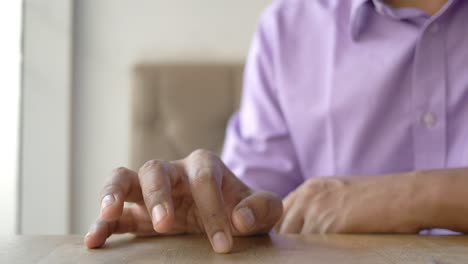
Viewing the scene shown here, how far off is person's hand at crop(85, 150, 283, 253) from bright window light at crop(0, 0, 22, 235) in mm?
1080

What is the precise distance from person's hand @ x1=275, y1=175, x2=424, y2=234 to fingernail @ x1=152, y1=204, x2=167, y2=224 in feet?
0.70

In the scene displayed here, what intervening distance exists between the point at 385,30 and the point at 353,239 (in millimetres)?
427

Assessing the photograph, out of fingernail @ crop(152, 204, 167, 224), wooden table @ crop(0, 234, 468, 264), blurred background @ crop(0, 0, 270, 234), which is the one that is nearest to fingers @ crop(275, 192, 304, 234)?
wooden table @ crop(0, 234, 468, 264)

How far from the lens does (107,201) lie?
0.45 meters

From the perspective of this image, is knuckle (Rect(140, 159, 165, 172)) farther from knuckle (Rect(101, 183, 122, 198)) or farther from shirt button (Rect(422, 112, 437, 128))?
shirt button (Rect(422, 112, 437, 128))

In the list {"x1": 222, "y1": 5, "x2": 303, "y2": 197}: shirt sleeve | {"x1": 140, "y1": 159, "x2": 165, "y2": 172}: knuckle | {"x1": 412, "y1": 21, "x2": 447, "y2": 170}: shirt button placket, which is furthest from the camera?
{"x1": 222, "y1": 5, "x2": 303, "y2": 197}: shirt sleeve

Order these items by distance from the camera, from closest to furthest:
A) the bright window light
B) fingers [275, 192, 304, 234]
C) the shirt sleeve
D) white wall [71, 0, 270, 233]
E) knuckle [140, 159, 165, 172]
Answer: knuckle [140, 159, 165, 172] < fingers [275, 192, 304, 234] < the shirt sleeve < the bright window light < white wall [71, 0, 270, 233]

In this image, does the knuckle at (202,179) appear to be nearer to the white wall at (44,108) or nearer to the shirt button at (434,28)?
the shirt button at (434,28)

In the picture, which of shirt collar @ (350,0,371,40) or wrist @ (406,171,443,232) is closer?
wrist @ (406,171,443,232)

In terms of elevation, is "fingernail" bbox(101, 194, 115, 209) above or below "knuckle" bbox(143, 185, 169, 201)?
below

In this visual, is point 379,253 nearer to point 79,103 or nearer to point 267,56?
point 267,56

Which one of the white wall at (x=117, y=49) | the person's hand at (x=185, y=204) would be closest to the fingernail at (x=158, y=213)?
the person's hand at (x=185, y=204)

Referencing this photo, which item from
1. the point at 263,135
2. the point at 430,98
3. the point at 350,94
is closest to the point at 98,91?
the point at 263,135

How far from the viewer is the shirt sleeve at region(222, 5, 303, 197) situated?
0.85 meters
